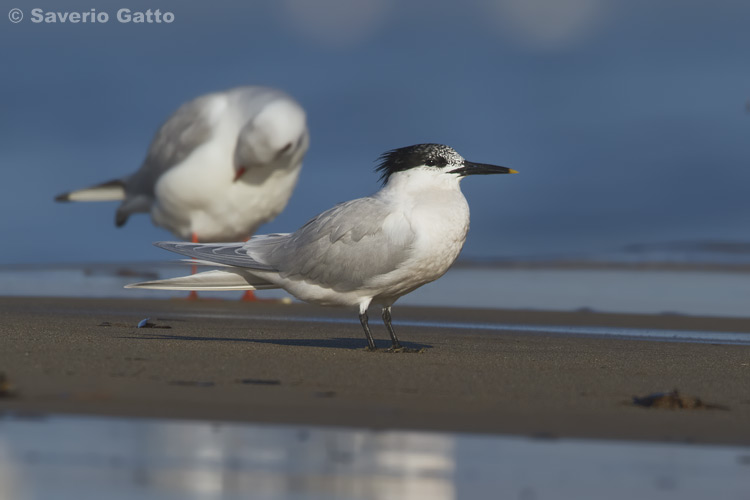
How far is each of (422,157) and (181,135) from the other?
21.5 ft

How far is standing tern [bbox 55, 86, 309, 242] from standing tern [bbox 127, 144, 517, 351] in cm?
527

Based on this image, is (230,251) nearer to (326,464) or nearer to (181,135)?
(326,464)

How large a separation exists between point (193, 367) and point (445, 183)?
91.7 inches

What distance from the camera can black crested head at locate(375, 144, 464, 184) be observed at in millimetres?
7078

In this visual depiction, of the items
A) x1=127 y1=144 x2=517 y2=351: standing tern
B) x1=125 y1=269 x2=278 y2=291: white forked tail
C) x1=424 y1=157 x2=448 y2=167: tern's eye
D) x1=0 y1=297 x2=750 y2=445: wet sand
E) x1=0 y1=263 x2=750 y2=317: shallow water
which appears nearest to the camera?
x1=0 y1=297 x2=750 y2=445: wet sand

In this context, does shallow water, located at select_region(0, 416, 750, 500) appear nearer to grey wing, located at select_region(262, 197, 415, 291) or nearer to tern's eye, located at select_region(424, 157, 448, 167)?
grey wing, located at select_region(262, 197, 415, 291)

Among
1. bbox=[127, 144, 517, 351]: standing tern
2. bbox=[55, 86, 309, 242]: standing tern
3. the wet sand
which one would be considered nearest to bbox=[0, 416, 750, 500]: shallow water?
the wet sand

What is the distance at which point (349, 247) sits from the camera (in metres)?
6.77

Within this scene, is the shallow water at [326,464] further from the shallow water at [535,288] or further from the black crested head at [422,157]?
the shallow water at [535,288]

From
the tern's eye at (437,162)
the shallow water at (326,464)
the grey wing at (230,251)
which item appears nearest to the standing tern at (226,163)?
the grey wing at (230,251)

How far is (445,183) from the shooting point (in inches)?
278

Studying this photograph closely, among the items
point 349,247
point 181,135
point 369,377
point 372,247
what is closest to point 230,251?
point 349,247

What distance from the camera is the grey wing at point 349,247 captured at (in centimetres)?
663

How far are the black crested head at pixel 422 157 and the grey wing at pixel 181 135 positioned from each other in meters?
6.22
